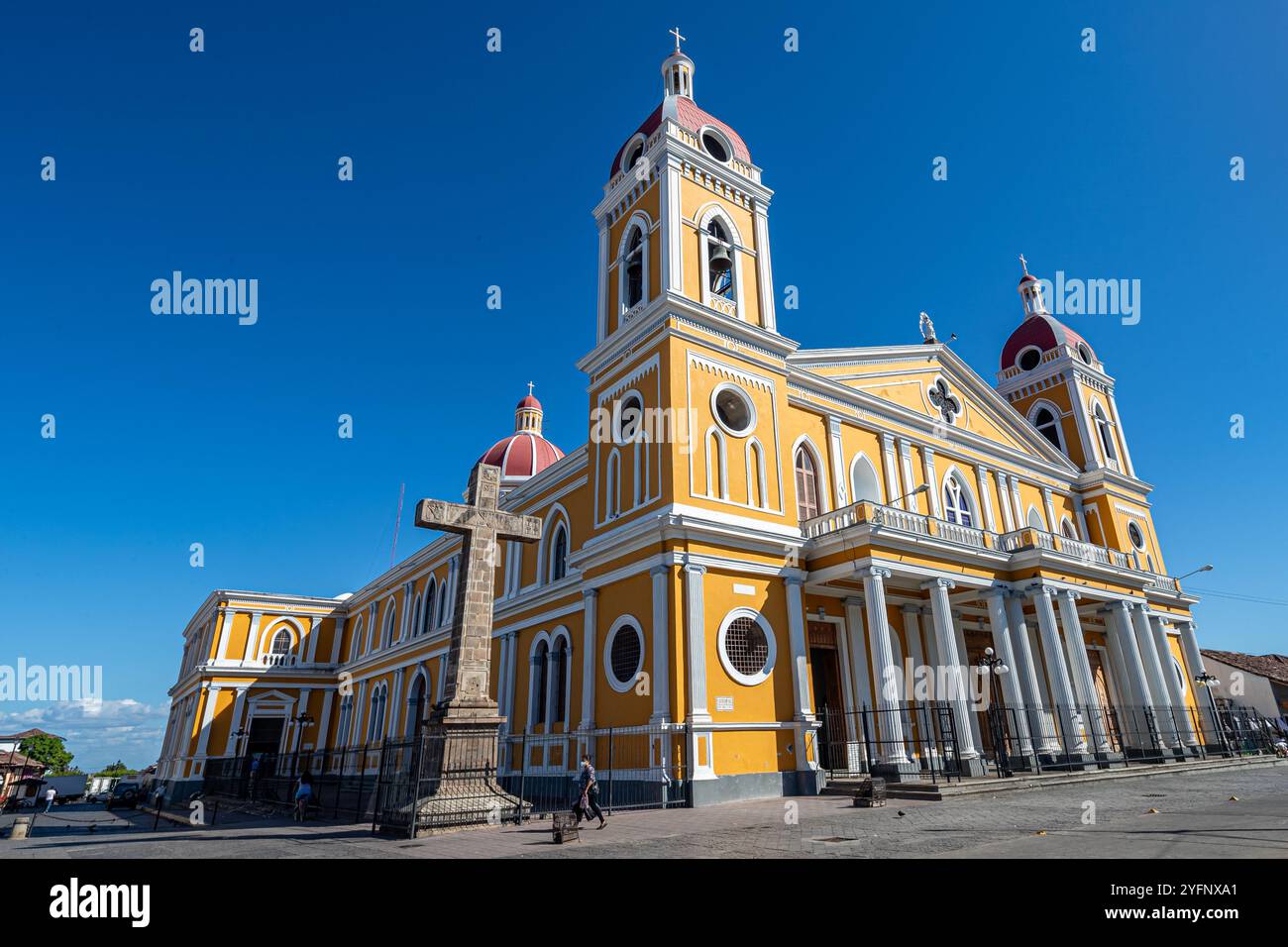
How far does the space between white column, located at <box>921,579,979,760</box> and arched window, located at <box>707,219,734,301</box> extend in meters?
9.83

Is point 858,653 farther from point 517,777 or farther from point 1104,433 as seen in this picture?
point 1104,433

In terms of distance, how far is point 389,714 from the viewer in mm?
33500

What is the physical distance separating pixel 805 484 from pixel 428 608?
67.9ft

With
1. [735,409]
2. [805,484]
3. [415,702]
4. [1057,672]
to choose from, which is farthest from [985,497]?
[415,702]

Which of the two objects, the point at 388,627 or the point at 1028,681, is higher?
the point at 388,627

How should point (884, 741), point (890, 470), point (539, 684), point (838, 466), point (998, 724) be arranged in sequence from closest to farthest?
point (884, 741)
point (998, 724)
point (838, 466)
point (890, 470)
point (539, 684)

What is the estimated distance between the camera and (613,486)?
1877cm

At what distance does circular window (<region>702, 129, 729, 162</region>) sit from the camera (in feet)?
69.9

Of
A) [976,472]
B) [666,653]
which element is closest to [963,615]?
[976,472]

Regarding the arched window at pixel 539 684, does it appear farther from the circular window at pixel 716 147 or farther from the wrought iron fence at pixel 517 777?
the circular window at pixel 716 147

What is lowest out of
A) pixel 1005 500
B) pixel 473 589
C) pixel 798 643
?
pixel 798 643
